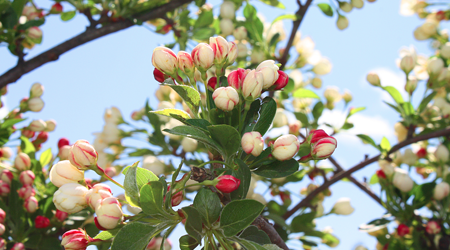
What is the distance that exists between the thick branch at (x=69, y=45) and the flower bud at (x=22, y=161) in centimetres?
25

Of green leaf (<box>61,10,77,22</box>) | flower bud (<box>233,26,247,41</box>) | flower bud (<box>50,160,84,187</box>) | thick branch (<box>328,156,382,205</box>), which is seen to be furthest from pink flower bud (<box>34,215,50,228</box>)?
thick branch (<box>328,156,382,205</box>)

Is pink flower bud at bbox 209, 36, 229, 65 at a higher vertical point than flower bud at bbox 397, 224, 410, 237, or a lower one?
higher

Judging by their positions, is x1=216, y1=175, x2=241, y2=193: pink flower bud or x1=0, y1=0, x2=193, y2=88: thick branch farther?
x1=0, y1=0, x2=193, y2=88: thick branch

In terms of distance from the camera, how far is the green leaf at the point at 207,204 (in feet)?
2.34

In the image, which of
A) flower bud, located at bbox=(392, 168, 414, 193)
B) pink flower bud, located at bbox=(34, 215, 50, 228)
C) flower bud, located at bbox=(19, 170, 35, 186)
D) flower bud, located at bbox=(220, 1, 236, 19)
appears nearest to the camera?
pink flower bud, located at bbox=(34, 215, 50, 228)

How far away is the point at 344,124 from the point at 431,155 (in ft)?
2.32

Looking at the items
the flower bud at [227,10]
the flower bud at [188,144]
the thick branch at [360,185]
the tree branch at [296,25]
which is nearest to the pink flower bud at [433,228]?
the thick branch at [360,185]

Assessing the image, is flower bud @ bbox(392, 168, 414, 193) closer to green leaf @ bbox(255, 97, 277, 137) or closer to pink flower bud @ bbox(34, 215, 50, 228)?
green leaf @ bbox(255, 97, 277, 137)

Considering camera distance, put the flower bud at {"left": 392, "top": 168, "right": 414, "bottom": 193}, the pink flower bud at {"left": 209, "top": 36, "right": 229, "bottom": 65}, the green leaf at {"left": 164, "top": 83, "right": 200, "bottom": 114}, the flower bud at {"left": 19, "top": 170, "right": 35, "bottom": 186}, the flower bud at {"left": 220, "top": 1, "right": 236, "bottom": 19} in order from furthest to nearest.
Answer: the flower bud at {"left": 220, "top": 1, "right": 236, "bottom": 19}
the flower bud at {"left": 392, "top": 168, "right": 414, "bottom": 193}
the flower bud at {"left": 19, "top": 170, "right": 35, "bottom": 186}
the pink flower bud at {"left": 209, "top": 36, "right": 229, "bottom": 65}
the green leaf at {"left": 164, "top": 83, "right": 200, "bottom": 114}

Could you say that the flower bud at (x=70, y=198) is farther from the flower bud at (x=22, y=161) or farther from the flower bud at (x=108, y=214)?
the flower bud at (x=22, y=161)

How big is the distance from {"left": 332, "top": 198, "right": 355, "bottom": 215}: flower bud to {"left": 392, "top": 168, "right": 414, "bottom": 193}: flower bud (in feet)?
0.76

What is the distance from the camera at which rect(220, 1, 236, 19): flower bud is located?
69.4 inches

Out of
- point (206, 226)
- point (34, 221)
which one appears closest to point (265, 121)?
point (206, 226)

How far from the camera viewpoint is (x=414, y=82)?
5.13 feet
